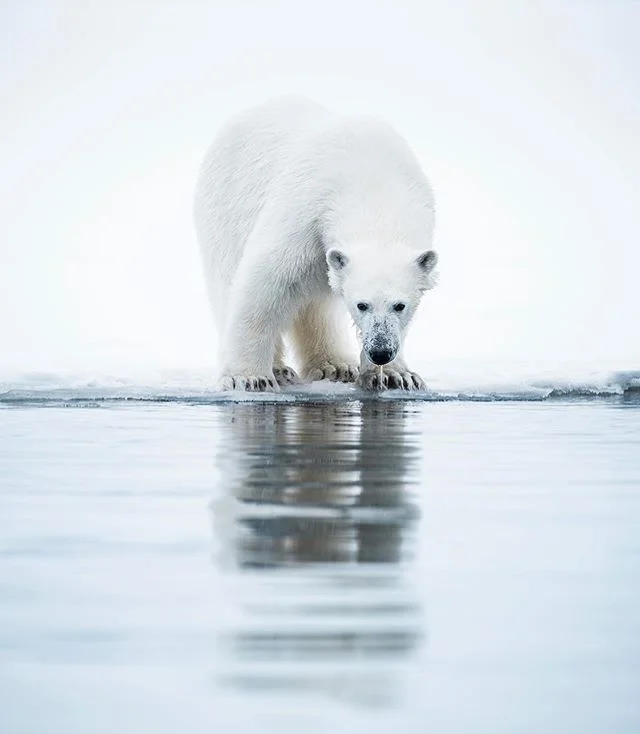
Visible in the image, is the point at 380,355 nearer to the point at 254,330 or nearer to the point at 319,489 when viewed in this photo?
the point at 254,330

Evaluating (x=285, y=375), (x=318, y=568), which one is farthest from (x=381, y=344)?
(x=318, y=568)

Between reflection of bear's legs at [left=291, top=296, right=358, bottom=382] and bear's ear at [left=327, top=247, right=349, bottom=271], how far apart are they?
1614mm

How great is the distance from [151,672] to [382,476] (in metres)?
2.05

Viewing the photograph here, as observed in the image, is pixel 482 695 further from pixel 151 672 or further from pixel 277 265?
pixel 277 265

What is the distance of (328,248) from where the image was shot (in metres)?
8.24

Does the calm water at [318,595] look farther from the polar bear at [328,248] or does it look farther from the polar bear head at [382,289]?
the polar bear at [328,248]

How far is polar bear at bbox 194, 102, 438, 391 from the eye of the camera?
7602 mm

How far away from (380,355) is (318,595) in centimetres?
528

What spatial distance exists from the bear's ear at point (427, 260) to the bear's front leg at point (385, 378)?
0.91m

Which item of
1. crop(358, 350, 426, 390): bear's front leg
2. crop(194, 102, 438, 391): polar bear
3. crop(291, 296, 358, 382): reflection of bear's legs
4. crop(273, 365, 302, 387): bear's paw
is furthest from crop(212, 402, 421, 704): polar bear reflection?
crop(291, 296, 358, 382): reflection of bear's legs

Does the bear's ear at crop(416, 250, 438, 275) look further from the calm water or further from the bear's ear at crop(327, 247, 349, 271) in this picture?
the calm water

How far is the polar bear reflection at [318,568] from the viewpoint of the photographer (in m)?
1.58

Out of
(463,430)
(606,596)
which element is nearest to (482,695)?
(606,596)

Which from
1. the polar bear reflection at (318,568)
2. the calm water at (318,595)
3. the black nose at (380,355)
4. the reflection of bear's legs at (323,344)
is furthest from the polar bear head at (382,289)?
the calm water at (318,595)
